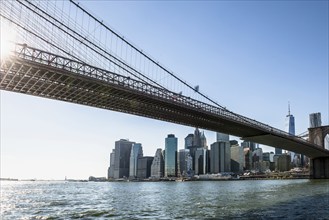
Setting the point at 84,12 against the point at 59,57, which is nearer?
the point at 59,57

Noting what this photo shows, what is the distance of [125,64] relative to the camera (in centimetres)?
4678

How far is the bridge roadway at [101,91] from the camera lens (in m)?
33.5

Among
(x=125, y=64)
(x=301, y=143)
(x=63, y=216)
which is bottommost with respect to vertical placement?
(x=63, y=216)

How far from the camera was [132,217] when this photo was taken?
70.7 feet

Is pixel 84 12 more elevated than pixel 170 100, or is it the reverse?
pixel 84 12

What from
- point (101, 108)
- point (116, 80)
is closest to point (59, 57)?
point (116, 80)

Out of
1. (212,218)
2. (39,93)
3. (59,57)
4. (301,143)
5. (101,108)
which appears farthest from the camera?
(301,143)

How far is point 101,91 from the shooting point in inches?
1688

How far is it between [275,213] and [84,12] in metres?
31.6

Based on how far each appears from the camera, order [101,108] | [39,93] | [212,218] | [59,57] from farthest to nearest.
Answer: [101,108]
[39,93]
[59,57]
[212,218]

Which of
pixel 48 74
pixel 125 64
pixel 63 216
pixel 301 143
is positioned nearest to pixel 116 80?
pixel 125 64

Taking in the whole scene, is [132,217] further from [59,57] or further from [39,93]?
[39,93]

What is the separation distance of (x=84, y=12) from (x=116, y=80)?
8.83 meters

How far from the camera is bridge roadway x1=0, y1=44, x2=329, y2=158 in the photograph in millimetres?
33469
